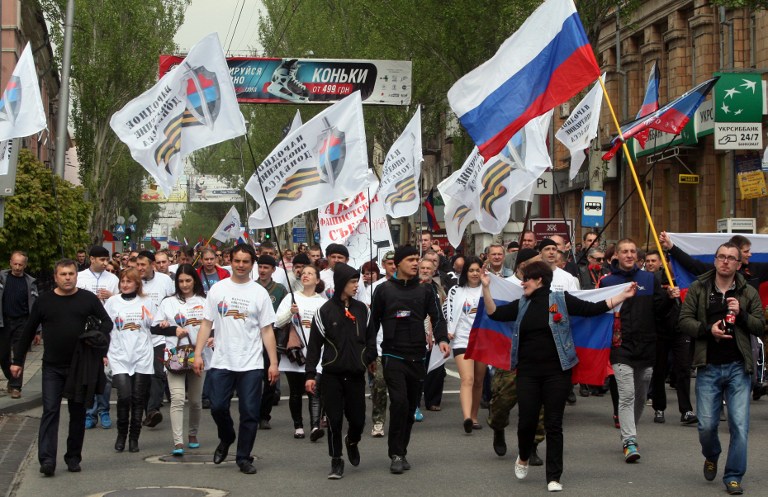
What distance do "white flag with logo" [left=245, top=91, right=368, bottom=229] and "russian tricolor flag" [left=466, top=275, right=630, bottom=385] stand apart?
2.88m

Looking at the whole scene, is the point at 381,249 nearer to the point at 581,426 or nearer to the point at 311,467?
the point at 581,426

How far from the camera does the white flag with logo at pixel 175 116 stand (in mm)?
12234

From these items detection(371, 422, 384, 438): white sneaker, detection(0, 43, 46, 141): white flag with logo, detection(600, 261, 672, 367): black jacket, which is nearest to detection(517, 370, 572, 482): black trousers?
detection(600, 261, 672, 367): black jacket

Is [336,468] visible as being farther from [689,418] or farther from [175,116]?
[689,418]

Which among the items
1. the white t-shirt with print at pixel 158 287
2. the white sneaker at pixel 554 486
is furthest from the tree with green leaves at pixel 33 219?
the white sneaker at pixel 554 486

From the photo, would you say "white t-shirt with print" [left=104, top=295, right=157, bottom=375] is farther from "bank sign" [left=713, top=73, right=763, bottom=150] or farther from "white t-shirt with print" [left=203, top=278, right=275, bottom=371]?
"bank sign" [left=713, top=73, right=763, bottom=150]

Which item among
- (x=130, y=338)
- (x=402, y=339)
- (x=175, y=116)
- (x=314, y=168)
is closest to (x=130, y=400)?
(x=130, y=338)

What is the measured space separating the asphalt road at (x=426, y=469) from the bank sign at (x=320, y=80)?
70.9ft

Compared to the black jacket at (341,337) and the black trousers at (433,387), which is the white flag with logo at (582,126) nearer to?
the black trousers at (433,387)

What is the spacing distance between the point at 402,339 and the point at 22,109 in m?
5.72

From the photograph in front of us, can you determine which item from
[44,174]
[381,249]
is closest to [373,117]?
[44,174]

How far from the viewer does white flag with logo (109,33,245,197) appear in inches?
482

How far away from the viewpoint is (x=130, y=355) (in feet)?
36.9

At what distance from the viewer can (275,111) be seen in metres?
58.6
